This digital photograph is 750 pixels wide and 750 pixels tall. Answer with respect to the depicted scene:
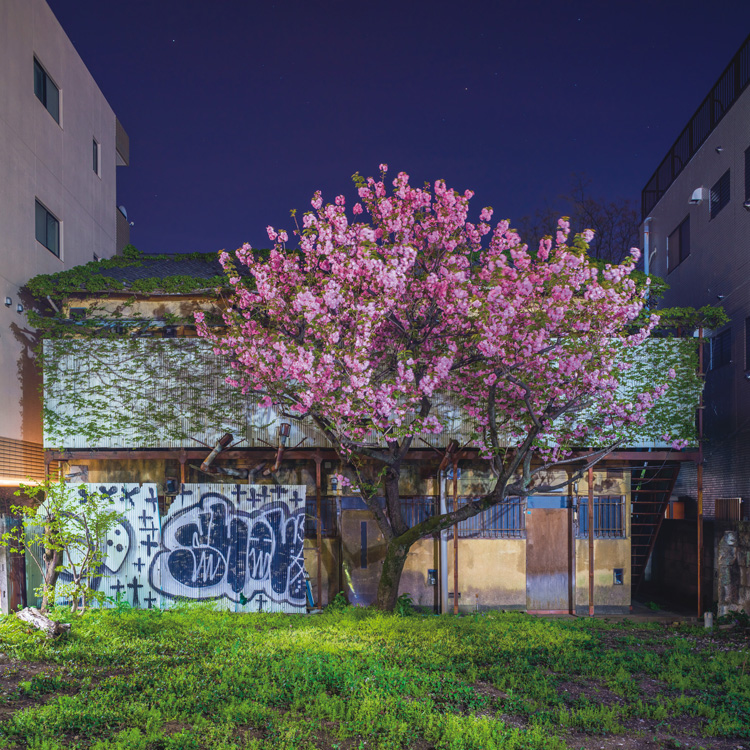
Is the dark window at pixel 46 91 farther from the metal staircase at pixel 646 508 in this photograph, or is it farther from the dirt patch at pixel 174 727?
the metal staircase at pixel 646 508

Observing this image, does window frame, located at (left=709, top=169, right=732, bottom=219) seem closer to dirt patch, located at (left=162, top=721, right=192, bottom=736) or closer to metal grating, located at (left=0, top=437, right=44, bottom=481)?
dirt patch, located at (left=162, top=721, right=192, bottom=736)

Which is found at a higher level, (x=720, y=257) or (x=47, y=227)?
(x=47, y=227)

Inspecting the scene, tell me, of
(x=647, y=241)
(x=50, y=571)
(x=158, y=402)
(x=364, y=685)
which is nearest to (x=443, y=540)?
(x=364, y=685)

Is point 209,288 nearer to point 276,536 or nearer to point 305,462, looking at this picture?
point 305,462

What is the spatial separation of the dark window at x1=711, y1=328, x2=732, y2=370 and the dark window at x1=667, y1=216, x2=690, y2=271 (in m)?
3.01

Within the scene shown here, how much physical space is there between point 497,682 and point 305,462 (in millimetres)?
6847

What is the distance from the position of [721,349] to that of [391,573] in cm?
956

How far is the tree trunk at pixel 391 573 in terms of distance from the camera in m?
12.0

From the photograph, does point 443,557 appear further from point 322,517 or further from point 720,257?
point 720,257

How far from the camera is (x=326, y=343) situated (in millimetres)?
10391

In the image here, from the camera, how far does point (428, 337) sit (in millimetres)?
11539

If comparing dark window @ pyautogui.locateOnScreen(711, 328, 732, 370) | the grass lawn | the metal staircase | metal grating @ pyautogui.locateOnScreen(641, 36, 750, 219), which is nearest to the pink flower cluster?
the metal staircase

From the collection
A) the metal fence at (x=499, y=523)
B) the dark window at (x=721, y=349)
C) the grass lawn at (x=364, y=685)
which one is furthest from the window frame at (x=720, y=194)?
the grass lawn at (x=364, y=685)

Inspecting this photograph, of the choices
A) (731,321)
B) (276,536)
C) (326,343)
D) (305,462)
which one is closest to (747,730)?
(326,343)
